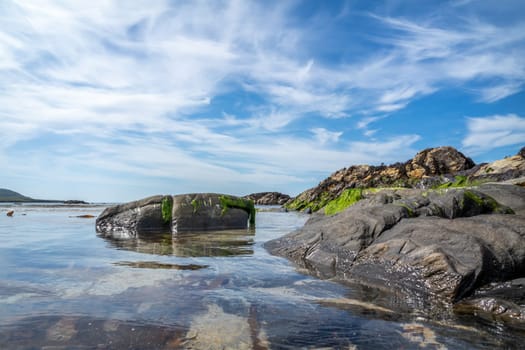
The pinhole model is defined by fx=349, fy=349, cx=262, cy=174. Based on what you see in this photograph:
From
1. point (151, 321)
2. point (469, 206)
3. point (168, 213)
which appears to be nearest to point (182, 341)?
point (151, 321)

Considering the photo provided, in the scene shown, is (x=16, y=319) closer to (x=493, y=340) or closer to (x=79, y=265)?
(x=79, y=265)

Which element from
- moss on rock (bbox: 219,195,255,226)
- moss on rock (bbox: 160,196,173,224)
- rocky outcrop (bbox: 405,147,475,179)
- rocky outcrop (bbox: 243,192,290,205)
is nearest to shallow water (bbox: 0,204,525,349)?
moss on rock (bbox: 160,196,173,224)

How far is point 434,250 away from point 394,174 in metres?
33.5

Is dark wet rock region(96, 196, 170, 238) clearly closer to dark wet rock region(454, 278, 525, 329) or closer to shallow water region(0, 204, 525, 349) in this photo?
shallow water region(0, 204, 525, 349)

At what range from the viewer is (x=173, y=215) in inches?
523

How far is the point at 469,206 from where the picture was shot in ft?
24.3

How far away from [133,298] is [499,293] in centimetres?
425

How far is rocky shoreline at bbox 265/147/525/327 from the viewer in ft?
13.8

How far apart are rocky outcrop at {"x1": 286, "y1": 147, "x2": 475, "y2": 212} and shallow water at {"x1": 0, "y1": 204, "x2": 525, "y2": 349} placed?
2797cm

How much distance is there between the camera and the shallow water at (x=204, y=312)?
2.80 m

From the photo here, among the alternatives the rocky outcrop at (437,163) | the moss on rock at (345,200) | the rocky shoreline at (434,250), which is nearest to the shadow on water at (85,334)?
the rocky shoreline at (434,250)

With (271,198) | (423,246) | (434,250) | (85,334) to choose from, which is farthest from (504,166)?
(271,198)

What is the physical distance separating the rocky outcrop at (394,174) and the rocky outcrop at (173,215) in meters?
19.3

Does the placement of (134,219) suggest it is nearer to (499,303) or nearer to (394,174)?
(499,303)
